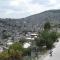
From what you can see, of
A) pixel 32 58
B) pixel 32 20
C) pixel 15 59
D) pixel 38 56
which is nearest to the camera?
pixel 15 59

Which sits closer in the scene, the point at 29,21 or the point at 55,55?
the point at 55,55

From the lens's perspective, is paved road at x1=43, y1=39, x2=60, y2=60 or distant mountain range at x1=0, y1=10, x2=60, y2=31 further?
distant mountain range at x1=0, y1=10, x2=60, y2=31

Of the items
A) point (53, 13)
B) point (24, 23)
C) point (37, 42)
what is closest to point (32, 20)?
point (24, 23)

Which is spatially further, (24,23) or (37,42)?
(24,23)

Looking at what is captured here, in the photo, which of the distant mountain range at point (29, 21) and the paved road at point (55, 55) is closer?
the paved road at point (55, 55)

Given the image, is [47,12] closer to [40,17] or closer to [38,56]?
[40,17]

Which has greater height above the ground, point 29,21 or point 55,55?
point 55,55

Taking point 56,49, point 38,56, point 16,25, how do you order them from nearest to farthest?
1. point 38,56
2. point 56,49
3. point 16,25
